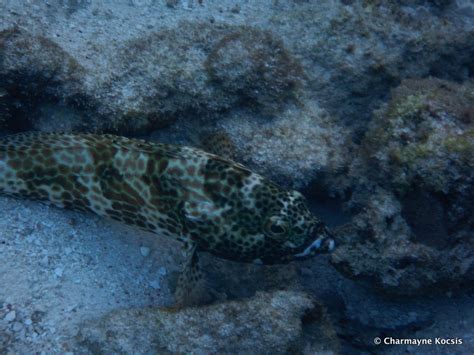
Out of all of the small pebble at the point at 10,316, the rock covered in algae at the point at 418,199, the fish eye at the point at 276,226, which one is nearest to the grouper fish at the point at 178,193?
the fish eye at the point at 276,226

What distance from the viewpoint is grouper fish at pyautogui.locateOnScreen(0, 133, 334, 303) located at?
4191 mm

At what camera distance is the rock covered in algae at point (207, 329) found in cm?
366

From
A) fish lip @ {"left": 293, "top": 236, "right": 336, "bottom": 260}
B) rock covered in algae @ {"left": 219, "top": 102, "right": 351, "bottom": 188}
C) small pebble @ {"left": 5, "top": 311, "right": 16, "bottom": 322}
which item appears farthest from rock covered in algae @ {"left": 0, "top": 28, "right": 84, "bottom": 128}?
fish lip @ {"left": 293, "top": 236, "right": 336, "bottom": 260}

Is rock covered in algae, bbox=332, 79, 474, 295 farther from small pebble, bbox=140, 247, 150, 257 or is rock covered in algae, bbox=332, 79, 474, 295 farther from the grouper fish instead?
small pebble, bbox=140, 247, 150, 257

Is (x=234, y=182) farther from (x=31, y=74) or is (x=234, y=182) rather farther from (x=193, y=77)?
(x=31, y=74)

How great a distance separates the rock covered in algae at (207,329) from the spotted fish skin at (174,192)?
613 millimetres

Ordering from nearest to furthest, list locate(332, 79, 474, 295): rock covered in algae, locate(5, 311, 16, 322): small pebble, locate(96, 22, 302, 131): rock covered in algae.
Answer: locate(5, 311, 16, 322): small pebble
locate(332, 79, 474, 295): rock covered in algae
locate(96, 22, 302, 131): rock covered in algae

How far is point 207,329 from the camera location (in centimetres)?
379

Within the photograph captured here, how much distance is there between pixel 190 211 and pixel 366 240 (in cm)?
197

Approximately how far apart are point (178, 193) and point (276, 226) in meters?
1.13

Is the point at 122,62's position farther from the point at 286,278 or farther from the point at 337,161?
the point at 286,278

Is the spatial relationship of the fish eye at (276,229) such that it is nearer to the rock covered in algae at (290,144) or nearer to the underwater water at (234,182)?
the underwater water at (234,182)

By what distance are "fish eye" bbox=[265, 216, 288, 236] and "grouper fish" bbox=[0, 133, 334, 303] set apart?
11 mm

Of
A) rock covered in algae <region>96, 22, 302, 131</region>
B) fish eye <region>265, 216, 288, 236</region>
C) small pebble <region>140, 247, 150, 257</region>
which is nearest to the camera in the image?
fish eye <region>265, 216, 288, 236</region>
